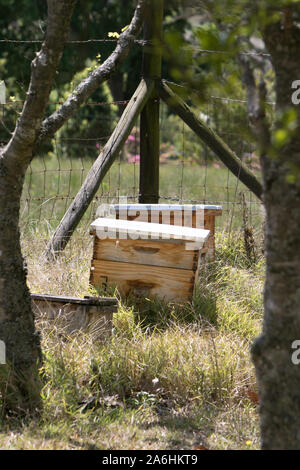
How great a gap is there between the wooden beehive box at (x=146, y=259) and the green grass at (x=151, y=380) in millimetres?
97

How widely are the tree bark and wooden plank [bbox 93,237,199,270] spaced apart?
1124 millimetres

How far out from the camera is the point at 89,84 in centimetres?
314

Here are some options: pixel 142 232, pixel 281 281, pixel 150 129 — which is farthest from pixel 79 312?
pixel 150 129

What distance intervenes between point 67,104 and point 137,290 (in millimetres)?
1319

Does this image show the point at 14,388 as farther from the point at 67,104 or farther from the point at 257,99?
the point at 257,99

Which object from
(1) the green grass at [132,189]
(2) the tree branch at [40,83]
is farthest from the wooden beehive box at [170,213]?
(2) the tree branch at [40,83]

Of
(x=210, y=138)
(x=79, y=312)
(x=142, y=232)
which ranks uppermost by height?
(x=210, y=138)

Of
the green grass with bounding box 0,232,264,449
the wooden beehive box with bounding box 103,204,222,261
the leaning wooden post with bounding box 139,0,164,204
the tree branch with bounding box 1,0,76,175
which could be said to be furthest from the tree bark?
the leaning wooden post with bounding box 139,0,164,204

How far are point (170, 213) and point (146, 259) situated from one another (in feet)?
2.27

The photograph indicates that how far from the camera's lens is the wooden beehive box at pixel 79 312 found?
325 centimetres

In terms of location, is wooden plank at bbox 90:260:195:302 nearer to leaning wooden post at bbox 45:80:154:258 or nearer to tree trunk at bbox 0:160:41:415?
leaning wooden post at bbox 45:80:154:258

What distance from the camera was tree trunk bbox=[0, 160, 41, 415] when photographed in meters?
2.54

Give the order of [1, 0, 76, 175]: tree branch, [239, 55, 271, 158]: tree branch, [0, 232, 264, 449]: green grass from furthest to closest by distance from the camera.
Result: [0, 232, 264, 449]: green grass → [1, 0, 76, 175]: tree branch → [239, 55, 271, 158]: tree branch

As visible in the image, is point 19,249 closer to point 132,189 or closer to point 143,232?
point 143,232
